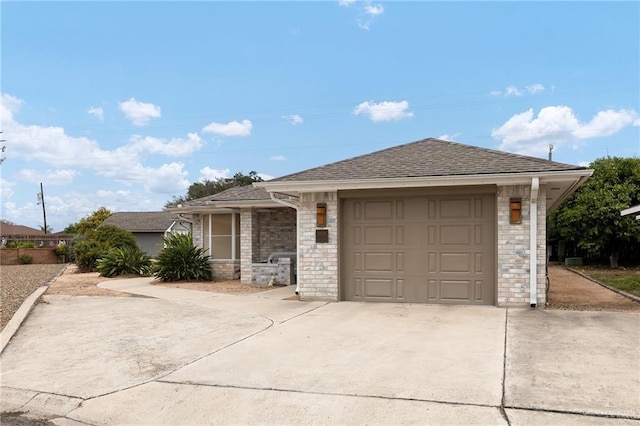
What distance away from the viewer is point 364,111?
27.1m

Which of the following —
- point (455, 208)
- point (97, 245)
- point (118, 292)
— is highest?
point (455, 208)

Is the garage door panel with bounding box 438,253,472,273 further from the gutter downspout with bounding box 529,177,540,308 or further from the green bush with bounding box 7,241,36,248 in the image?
the green bush with bounding box 7,241,36,248

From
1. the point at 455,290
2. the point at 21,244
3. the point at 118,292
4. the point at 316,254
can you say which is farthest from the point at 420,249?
the point at 21,244

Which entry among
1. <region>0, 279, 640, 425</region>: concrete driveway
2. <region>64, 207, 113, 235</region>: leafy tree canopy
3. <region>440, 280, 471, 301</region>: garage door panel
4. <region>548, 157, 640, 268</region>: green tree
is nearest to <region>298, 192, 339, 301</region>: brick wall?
<region>0, 279, 640, 425</region>: concrete driveway

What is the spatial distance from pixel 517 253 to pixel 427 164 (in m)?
2.47

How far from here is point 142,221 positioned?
41625 mm

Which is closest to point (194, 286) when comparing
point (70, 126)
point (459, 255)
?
point (459, 255)

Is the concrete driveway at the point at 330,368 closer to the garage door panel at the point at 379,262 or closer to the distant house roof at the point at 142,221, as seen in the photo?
the garage door panel at the point at 379,262

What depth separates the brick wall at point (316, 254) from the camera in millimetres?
10391

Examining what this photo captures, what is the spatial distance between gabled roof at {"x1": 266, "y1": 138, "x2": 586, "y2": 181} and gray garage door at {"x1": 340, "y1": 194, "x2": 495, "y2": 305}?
58 cm

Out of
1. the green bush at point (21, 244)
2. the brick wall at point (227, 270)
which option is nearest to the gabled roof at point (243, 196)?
the brick wall at point (227, 270)

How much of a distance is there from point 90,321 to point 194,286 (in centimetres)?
561

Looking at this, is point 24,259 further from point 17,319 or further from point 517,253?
point 517,253

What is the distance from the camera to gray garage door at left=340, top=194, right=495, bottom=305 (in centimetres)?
962
